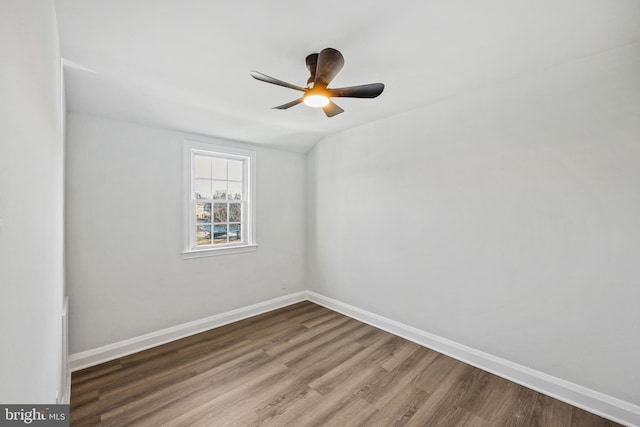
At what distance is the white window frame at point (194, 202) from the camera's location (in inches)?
129

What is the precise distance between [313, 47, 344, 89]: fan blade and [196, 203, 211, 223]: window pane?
A: 233 cm

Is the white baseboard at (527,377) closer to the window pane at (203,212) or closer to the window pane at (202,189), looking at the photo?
the window pane at (203,212)

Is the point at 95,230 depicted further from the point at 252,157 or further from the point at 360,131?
the point at 360,131

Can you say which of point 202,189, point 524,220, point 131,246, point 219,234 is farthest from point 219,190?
point 524,220

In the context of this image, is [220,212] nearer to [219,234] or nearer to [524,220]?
[219,234]

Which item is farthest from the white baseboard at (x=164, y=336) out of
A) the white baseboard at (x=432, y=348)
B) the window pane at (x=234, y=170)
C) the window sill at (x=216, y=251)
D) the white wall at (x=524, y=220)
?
the window pane at (x=234, y=170)

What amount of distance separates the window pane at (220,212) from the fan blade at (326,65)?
7.72 ft

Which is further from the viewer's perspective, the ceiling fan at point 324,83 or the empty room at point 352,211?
the ceiling fan at point 324,83

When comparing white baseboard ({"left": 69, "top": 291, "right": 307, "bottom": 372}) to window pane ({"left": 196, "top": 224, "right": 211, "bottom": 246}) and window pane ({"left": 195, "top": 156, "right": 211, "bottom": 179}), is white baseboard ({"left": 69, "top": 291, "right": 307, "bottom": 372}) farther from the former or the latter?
window pane ({"left": 195, "top": 156, "right": 211, "bottom": 179})

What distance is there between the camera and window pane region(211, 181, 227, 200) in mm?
3641

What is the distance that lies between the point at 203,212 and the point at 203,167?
0.59 metres

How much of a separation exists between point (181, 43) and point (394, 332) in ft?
11.4

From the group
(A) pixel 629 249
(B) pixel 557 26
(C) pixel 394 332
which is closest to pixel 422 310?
(C) pixel 394 332

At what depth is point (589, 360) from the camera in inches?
81.9
